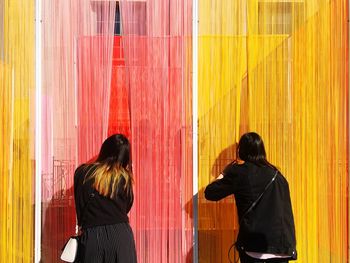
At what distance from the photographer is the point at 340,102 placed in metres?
4.77

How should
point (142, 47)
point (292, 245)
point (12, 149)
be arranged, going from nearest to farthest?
point (292, 245), point (12, 149), point (142, 47)

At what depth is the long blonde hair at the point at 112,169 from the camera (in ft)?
12.5

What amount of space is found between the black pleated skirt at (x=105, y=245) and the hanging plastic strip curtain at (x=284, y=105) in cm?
101

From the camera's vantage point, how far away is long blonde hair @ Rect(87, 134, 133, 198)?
382 centimetres

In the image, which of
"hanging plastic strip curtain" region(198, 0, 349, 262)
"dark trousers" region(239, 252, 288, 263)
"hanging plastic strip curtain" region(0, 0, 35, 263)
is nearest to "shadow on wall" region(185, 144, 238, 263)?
"hanging plastic strip curtain" region(198, 0, 349, 262)

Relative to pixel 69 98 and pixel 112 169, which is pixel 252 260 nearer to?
pixel 112 169

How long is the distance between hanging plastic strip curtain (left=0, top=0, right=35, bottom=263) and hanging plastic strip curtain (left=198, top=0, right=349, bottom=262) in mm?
1393

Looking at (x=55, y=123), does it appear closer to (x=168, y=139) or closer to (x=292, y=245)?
(x=168, y=139)

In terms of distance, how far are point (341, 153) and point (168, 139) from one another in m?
1.45

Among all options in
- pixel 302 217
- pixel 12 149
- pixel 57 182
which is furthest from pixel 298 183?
pixel 12 149

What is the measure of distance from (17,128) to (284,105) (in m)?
2.19

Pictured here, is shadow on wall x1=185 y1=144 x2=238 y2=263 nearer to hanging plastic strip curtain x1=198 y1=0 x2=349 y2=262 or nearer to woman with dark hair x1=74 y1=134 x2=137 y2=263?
hanging plastic strip curtain x1=198 y1=0 x2=349 y2=262

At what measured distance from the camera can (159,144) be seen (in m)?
4.69

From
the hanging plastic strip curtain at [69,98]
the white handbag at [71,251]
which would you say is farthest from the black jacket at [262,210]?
the hanging plastic strip curtain at [69,98]
